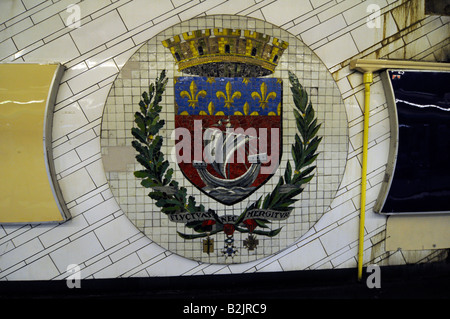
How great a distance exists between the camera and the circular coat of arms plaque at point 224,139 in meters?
2.05

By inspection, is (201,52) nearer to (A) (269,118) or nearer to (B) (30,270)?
(A) (269,118)

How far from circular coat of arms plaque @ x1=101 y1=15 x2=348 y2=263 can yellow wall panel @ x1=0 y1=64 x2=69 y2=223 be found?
1.46ft

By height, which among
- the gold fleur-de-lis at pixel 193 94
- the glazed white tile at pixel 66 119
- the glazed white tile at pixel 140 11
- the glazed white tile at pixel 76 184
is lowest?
the glazed white tile at pixel 76 184

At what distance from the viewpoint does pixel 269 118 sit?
2123 millimetres

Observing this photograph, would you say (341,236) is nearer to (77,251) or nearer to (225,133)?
(225,133)

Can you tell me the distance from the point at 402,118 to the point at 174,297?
8.25 feet

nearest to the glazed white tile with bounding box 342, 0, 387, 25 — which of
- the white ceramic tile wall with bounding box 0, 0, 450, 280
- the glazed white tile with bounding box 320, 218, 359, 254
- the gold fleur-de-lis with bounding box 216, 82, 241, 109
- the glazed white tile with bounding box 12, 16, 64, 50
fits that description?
the white ceramic tile wall with bounding box 0, 0, 450, 280

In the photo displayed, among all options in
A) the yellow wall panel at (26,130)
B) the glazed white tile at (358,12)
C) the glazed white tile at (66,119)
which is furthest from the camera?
the glazed white tile at (358,12)

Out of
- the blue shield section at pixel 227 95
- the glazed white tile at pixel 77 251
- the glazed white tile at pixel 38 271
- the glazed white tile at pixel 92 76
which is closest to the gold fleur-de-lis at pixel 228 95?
the blue shield section at pixel 227 95

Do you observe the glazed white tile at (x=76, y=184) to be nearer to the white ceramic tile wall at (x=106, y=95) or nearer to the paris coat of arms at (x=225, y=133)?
the white ceramic tile wall at (x=106, y=95)

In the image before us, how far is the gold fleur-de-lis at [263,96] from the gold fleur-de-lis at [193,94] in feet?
1.44

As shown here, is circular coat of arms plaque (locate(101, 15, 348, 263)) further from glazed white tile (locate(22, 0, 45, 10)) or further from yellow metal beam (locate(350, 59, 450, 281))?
glazed white tile (locate(22, 0, 45, 10))

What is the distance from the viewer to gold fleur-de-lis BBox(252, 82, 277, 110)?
82.5 inches

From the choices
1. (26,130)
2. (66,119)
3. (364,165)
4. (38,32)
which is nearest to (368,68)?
(364,165)
